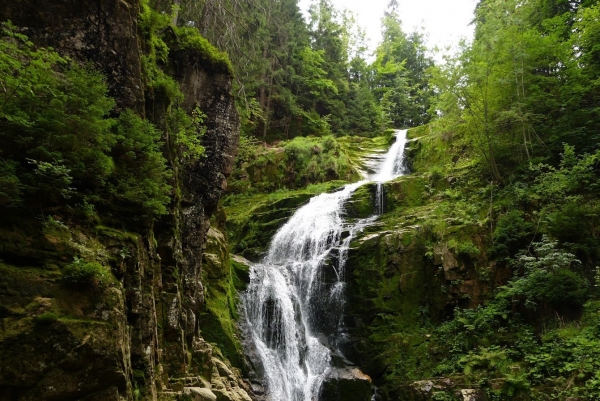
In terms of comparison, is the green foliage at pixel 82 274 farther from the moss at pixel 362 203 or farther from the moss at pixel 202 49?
the moss at pixel 362 203

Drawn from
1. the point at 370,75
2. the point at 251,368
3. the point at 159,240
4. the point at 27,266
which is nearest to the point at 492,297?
the point at 251,368

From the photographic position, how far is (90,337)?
4.22 m

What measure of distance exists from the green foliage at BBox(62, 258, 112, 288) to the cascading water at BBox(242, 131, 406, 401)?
734 centimetres

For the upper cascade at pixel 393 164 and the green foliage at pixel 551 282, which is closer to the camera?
the green foliage at pixel 551 282

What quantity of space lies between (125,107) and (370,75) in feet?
120

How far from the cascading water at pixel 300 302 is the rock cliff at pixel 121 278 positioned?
4.78 ft

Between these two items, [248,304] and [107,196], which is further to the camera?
[248,304]

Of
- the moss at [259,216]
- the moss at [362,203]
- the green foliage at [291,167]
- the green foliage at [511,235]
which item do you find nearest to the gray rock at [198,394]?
the green foliage at [511,235]

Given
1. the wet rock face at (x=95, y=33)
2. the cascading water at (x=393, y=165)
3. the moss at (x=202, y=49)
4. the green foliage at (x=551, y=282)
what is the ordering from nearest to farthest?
the wet rock face at (x=95, y=33) < the green foliage at (x=551, y=282) < the moss at (x=202, y=49) < the cascading water at (x=393, y=165)

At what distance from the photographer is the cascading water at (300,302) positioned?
11.4 meters

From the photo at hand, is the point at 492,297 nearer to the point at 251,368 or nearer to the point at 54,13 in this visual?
the point at 251,368

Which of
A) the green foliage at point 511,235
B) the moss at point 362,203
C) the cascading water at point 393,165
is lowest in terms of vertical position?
the green foliage at point 511,235

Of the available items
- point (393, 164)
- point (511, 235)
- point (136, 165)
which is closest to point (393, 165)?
point (393, 164)

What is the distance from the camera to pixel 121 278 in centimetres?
537
